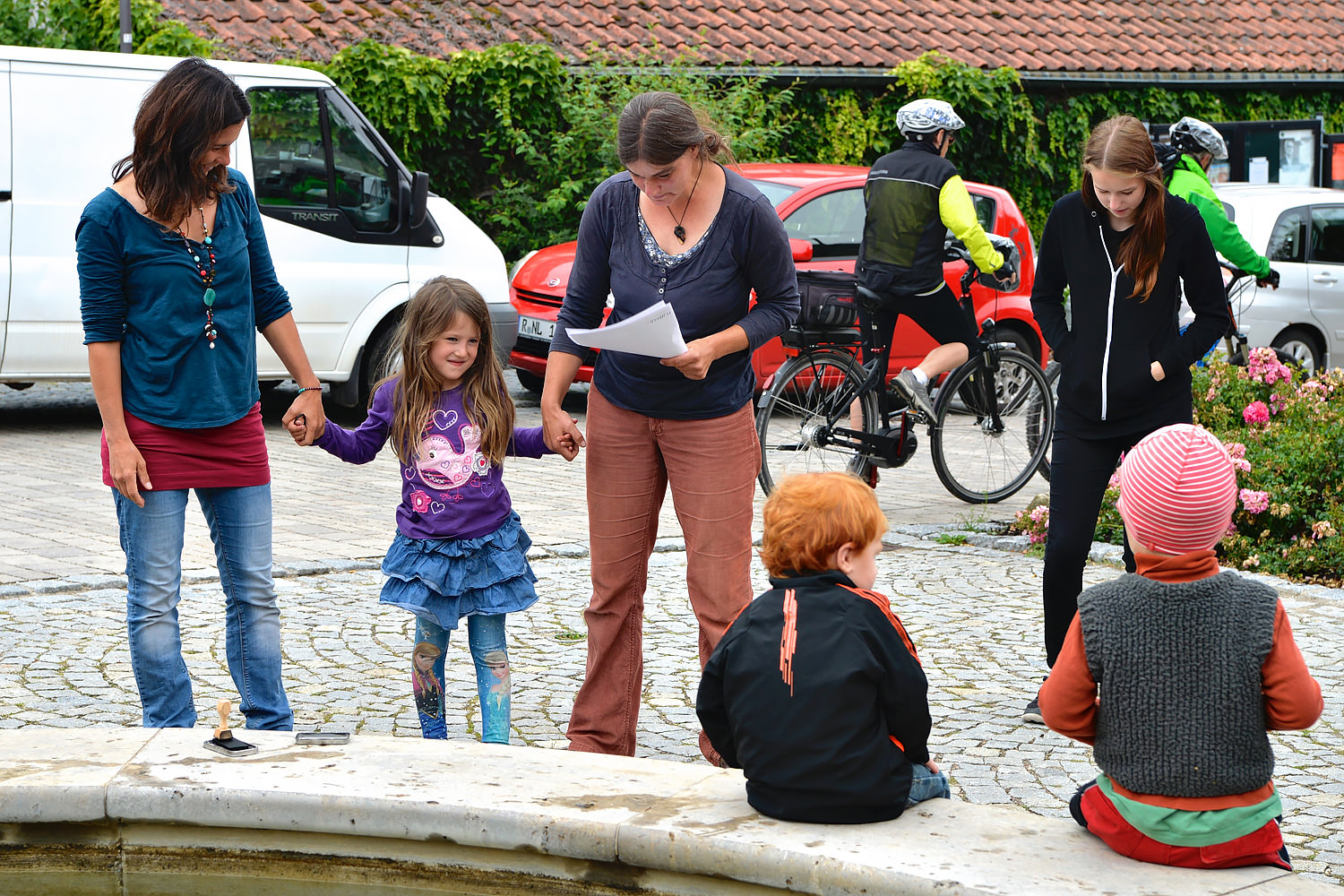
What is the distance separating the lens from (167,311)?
3939 mm

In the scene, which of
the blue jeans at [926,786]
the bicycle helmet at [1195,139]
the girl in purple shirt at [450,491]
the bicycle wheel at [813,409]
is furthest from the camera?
the bicycle helmet at [1195,139]

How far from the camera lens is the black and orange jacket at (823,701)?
10.0 ft

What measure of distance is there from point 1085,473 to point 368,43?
1233 cm

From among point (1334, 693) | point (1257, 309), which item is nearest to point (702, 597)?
point (1334, 693)

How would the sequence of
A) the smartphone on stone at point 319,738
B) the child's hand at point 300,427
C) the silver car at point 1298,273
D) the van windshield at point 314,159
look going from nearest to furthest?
the smartphone on stone at point 319,738
the child's hand at point 300,427
the van windshield at point 314,159
the silver car at point 1298,273

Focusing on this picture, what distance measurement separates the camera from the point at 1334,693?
508cm

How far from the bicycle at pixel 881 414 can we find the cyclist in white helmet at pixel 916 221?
15 cm

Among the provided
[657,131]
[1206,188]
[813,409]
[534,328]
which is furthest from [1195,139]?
[657,131]

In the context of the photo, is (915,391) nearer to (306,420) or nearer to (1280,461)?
(1280,461)

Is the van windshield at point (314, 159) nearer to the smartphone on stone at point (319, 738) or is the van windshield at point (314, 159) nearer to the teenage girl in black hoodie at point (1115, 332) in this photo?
the teenage girl in black hoodie at point (1115, 332)

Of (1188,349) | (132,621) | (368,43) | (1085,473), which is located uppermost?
(368,43)

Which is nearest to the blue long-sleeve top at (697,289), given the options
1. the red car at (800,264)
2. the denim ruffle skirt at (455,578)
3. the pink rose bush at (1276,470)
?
the denim ruffle skirt at (455,578)

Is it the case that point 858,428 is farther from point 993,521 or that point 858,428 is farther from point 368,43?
point 368,43

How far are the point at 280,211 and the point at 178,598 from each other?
6.92 metres
